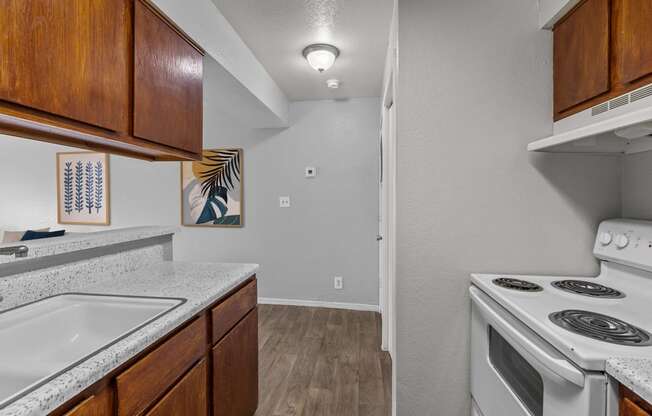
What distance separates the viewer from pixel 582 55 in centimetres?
124

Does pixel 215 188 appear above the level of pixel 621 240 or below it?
above

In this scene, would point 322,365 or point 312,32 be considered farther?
point 322,365

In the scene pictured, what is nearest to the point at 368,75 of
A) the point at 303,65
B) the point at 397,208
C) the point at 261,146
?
the point at 303,65

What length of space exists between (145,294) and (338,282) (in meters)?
2.61

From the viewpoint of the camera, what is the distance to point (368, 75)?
2906 millimetres

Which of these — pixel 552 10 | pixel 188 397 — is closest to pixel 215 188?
pixel 188 397

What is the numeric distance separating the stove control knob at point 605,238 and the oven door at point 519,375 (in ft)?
1.82

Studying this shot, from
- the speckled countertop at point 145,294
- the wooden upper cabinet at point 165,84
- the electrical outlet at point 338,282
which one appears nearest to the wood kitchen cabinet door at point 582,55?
the speckled countertop at point 145,294

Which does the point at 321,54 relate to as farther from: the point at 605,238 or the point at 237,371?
the point at 237,371

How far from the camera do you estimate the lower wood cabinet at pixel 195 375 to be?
2.59ft

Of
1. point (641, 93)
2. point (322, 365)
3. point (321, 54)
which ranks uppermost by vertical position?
point (321, 54)

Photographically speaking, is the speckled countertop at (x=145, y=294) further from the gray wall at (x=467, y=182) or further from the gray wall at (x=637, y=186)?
the gray wall at (x=637, y=186)

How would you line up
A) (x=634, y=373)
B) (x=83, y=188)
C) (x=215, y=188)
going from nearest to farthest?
(x=634, y=373), (x=215, y=188), (x=83, y=188)

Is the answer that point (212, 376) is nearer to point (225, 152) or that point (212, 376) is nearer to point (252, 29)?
A: point (252, 29)
